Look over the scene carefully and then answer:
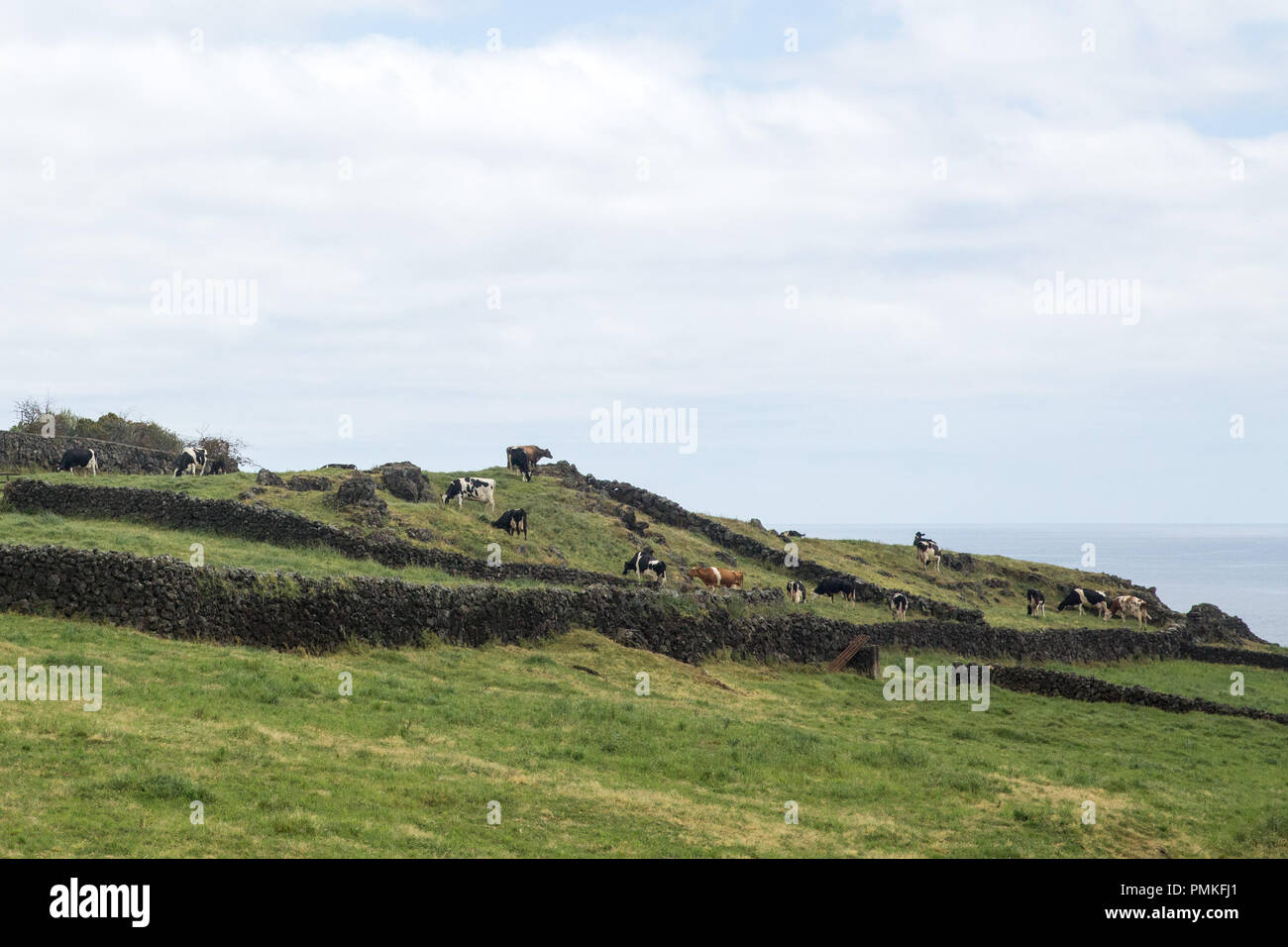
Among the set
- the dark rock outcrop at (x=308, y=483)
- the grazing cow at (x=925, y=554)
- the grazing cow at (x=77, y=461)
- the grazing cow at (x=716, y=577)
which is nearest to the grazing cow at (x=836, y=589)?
the grazing cow at (x=716, y=577)

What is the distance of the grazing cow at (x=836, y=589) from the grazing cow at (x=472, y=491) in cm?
1470

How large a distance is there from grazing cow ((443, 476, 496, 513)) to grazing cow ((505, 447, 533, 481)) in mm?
8700

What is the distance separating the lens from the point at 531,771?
A: 17969mm

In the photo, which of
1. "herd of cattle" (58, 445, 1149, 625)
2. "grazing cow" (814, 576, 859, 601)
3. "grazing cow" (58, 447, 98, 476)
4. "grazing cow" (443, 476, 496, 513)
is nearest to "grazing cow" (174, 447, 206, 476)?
"herd of cattle" (58, 445, 1149, 625)

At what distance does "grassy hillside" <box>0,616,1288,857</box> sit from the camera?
13.8 meters

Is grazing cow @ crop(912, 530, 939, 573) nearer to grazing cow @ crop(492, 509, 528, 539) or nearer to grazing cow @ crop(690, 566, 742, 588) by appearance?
grazing cow @ crop(690, 566, 742, 588)

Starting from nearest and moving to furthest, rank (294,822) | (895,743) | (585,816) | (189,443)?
(294,822)
(585,816)
(895,743)
(189,443)

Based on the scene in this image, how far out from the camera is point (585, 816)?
1586cm

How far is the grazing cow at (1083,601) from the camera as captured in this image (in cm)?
5947

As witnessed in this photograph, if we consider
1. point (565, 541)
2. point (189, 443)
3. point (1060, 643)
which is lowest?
point (1060, 643)

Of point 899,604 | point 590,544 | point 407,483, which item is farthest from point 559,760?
point 407,483
